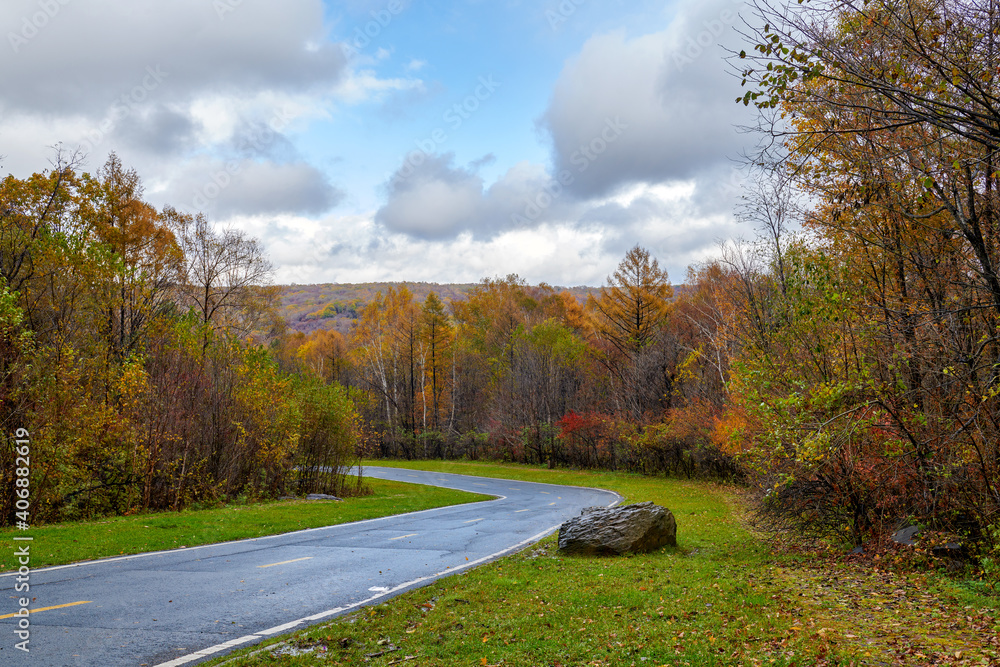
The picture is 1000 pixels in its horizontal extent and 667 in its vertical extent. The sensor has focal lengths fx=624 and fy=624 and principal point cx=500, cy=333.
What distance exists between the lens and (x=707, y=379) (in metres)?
33.0

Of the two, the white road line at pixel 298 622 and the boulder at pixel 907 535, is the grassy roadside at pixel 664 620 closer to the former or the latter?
the white road line at pixel 298 622

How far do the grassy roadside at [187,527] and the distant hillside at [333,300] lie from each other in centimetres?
6947

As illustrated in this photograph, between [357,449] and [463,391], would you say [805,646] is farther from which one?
[463,391]

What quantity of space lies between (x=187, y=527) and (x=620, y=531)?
397 inches

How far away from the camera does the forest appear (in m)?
7.27

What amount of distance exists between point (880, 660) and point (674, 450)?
31.8m

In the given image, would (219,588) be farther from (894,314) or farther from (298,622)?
(894,314)

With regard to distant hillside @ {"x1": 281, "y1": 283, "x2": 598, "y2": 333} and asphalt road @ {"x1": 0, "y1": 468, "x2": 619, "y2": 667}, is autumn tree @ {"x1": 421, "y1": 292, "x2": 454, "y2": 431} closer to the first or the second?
distant hillside @ {"x1": 281, "y1": 283, "x2": 598, "y2": 333}

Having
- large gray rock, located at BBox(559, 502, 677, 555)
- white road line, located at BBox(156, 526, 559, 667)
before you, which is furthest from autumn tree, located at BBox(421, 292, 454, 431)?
white road line, located at BBox(156, 526, 559, 667)

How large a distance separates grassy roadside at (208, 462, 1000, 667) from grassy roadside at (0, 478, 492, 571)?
21.3 ft

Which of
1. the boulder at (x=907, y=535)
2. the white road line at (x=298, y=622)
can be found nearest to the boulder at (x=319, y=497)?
the white road line at (x=298, y=622)

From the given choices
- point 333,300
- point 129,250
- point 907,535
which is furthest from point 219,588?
point 333,300

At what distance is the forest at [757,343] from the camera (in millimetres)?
7266

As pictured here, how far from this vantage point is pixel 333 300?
5133 inches
